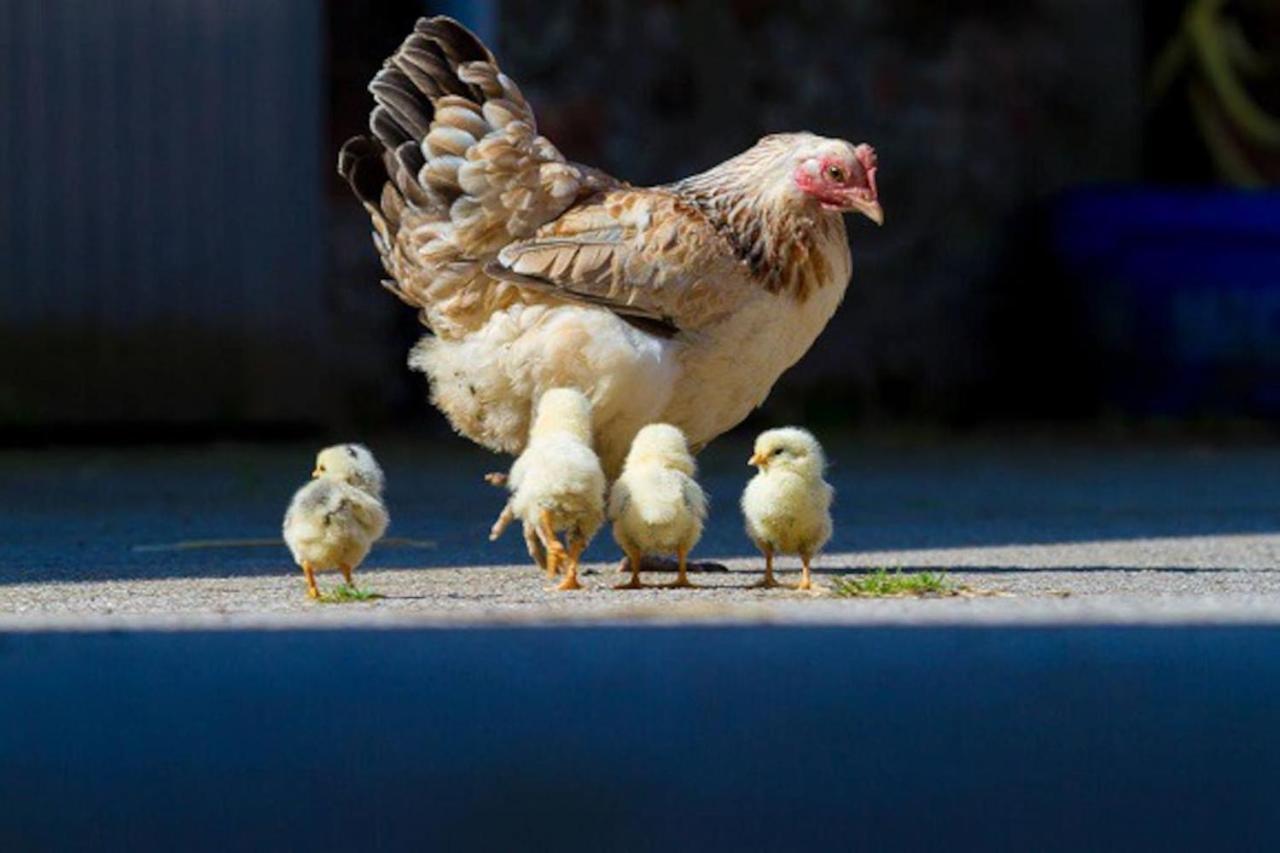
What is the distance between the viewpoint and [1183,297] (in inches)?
542

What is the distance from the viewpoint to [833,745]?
4.22 meters

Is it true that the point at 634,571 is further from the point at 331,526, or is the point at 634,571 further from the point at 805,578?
the point at 331,526

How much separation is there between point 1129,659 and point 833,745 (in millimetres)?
681

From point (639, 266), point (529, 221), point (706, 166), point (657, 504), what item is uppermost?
point (706, 166)

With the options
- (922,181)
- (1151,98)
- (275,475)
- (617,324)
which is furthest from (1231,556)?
(1151,98)

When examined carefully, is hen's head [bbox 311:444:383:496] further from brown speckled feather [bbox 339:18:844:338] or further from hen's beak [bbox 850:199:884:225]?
hen's beak [bbox 850:199:884:225]

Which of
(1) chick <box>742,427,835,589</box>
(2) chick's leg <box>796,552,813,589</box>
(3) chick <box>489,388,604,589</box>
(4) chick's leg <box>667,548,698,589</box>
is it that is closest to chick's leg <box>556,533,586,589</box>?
(3) chick <box>489,388,604,589</box>

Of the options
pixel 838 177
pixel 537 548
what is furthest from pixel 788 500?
pixel 838 177

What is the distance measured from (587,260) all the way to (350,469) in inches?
40.7

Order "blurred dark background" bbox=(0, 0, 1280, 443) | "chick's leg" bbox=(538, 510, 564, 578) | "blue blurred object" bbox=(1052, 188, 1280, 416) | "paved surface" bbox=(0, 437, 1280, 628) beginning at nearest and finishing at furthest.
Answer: "paved surface" bbox=(0, 437, 1280, 628) → "chick's leg" bbox=(538, 510, 564, 578) → "blurred dark background" bbox=(0, 0, 1280, 443) → "blue blurred object" bbox=(1052, 188, 1280, 416)

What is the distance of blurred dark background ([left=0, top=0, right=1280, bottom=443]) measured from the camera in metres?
12.1

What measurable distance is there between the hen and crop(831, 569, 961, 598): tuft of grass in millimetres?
895

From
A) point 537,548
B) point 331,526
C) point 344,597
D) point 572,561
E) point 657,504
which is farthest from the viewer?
point 537,548

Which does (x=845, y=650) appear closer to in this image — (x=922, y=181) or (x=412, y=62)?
(x=412, y=62)
